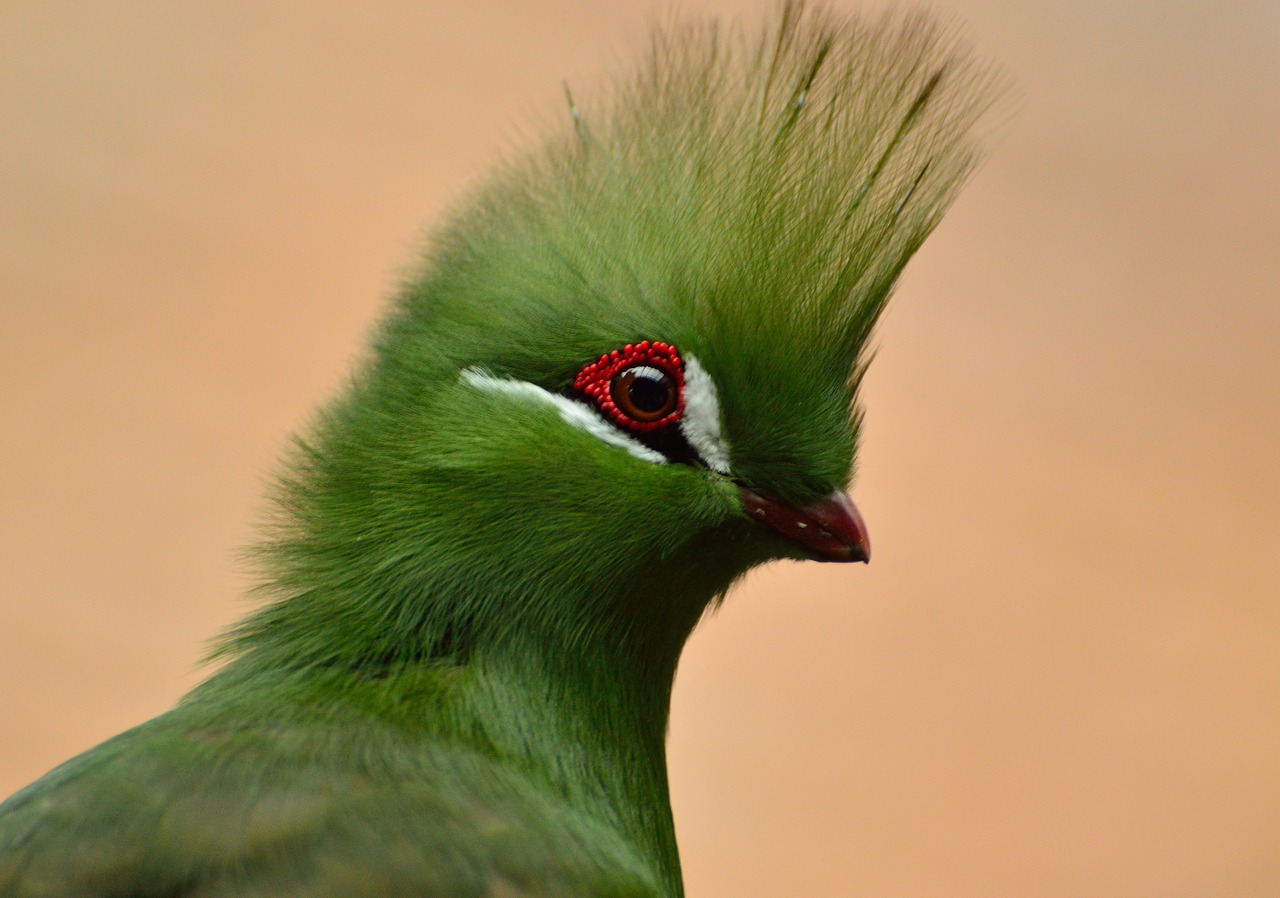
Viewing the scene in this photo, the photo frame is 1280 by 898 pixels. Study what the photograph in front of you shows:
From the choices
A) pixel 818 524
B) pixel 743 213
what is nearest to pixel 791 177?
pixel 743 213

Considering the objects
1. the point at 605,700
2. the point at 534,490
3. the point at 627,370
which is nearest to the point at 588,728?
the point at 605,700

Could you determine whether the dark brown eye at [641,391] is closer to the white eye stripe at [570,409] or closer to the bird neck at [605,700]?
the white eye stripe at [570,409]

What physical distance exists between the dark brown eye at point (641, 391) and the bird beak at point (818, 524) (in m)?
0.11

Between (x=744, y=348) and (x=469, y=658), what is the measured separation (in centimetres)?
36

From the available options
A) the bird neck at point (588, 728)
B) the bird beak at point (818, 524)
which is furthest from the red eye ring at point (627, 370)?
the bird neck at point (588, 728)

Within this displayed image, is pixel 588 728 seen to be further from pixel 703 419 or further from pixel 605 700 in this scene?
pixel 703 419

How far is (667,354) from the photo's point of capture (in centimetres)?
117

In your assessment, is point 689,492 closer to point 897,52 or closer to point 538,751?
point 538,751

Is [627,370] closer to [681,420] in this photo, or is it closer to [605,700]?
[681,420]

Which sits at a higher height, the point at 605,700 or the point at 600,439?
the point at 600,439

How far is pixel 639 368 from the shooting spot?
3.82 feet

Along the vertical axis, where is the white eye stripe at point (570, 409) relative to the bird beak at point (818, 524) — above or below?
above

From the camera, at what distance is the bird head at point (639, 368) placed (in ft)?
3.87

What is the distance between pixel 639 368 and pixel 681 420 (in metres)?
0.06
